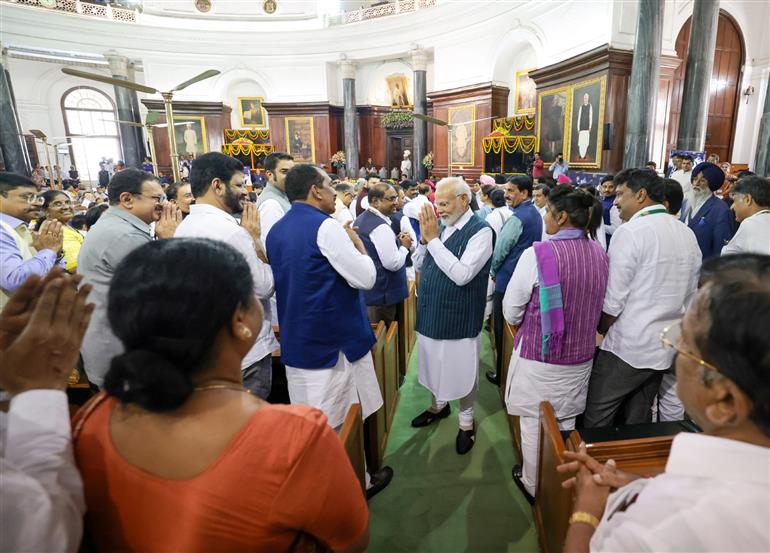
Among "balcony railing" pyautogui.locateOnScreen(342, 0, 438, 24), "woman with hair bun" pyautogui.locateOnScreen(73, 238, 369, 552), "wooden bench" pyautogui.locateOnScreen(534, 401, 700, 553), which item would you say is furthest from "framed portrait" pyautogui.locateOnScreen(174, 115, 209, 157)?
"woman with hair bun" pyautogui.locateOnScreen(73, 238, 369, 552)

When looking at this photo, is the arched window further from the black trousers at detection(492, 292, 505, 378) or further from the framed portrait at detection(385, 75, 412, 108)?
the black trousers at detection(492, 292, 505, 378)

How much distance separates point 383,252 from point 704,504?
2606 mm

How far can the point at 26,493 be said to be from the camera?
70 centimetres

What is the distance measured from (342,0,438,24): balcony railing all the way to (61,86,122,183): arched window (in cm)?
1156

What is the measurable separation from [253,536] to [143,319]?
45 cm

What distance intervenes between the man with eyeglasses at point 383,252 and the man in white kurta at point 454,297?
0.42m

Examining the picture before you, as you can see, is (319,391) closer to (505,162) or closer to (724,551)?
(724,551)

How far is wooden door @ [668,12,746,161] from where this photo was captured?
10.5 m

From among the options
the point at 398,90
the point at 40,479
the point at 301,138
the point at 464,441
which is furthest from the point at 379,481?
the point at 398,90

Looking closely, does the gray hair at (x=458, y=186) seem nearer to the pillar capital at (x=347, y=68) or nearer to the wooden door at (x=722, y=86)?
the wooden door at (x=722, y=86)

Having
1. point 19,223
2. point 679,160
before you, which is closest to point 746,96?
point 679,160

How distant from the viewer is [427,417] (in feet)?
10.4

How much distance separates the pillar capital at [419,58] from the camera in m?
15.3

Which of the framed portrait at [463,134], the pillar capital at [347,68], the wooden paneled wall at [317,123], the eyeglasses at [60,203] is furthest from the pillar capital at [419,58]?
the eyeglasses at [60,203]
